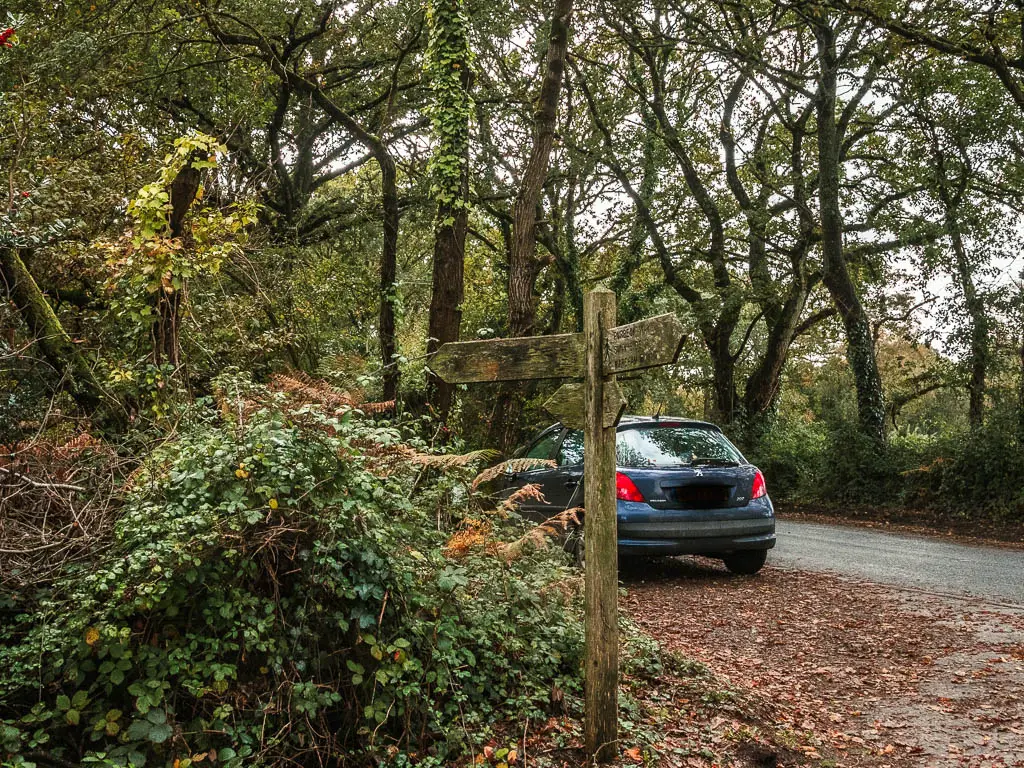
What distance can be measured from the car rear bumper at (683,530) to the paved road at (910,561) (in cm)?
210

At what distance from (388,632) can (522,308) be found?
8.35 metres

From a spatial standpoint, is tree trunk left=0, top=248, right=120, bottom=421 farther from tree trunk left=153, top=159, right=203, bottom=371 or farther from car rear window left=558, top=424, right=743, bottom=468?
car rear window left=558, top=424, right=743, bottom=468

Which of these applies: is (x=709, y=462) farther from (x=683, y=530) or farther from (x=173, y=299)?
(x=173, y=299)

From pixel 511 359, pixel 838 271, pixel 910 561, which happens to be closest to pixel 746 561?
pixel 910 561

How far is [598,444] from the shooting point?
13.6ft

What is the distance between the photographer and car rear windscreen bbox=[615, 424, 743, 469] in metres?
8.26

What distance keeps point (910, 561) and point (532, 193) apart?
760cm

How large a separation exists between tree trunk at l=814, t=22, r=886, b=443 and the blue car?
10434mm

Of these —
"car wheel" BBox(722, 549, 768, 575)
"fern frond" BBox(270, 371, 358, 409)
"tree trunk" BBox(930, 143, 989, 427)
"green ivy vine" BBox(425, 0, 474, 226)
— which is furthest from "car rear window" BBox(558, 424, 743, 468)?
"tree trunk" BBox(930, 143, 989, 427)

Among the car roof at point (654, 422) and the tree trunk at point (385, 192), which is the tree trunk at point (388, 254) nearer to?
the tree trunk at point (385, 192)

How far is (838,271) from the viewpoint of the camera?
59.2ft

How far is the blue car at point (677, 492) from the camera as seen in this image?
800 centimetres

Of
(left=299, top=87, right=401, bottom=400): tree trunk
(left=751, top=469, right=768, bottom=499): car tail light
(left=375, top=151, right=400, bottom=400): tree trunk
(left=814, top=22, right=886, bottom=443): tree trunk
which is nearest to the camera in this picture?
(left=751, top=469, right=768, bottom=499): car tail light

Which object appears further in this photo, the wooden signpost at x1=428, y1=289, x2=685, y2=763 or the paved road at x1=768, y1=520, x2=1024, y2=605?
the paved road at x1=768, y1=520, x2=1024, y2=605
